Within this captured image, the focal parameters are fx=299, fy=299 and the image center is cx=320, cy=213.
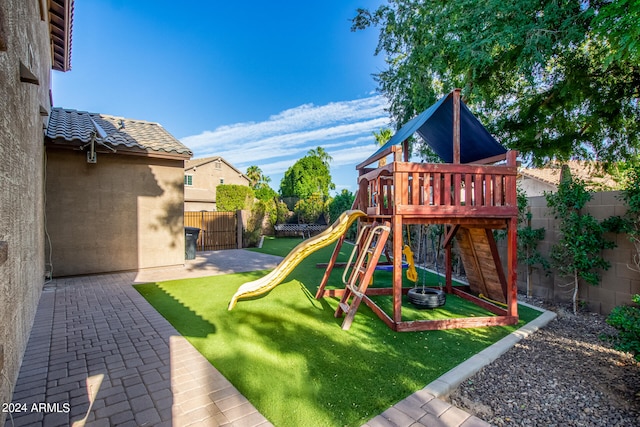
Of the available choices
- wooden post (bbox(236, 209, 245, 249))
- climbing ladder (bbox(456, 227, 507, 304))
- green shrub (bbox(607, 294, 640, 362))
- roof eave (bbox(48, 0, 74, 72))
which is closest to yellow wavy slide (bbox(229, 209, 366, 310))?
climbing ladder (bbox(456, 227, 507, 304))

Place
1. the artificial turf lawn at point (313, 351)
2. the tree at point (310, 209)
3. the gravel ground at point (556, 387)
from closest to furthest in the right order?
the gravel ground at point (556, 387)
the artificial turf lawn at point (313, 351)
the tree at point (310, 209)

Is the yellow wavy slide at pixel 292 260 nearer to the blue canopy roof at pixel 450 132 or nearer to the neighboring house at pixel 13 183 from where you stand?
the blue canopy roof at pixel 450 132

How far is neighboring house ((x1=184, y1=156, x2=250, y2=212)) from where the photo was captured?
2719 centimetres

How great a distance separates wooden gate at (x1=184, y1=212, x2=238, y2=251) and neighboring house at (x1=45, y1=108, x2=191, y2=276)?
5.32 metres

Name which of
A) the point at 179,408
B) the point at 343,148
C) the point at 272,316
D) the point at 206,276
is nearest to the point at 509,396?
the point at 179,408

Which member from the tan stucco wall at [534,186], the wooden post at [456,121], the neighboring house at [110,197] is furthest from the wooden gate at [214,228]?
the tan stucco wall at [534,186]

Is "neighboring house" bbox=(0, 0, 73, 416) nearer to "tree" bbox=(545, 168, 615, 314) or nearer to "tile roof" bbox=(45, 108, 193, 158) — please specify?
"tile roof" bbox=(45, 108, 193, 158)

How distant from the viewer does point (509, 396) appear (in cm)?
271

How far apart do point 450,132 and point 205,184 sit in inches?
1079

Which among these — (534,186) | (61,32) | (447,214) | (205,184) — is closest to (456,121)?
(447,214)

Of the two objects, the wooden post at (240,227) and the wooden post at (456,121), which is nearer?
the wooden post at (456,121)

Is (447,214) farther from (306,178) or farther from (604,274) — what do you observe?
(306,178)

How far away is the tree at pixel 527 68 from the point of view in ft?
20.3

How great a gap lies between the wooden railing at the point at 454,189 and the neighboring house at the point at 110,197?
6465 mm
